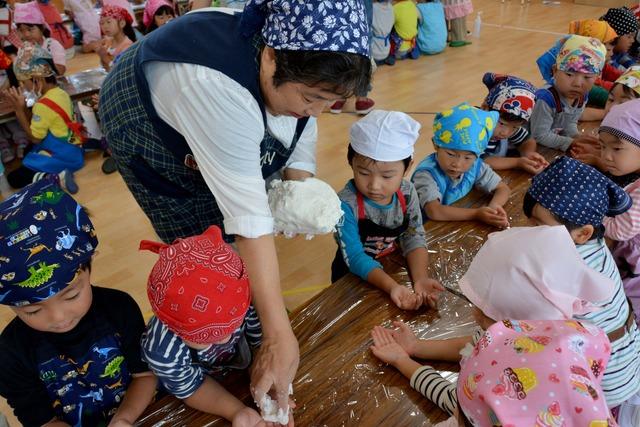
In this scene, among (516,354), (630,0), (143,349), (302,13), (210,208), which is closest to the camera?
(516,354)

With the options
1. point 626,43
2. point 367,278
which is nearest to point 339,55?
point 367,278

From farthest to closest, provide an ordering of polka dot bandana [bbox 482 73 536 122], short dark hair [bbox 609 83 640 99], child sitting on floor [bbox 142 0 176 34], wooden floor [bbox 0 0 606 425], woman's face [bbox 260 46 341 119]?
child sitting on floor [bbox 142 0 176 34], wooden floor [bbox 0 0 606 425], short dark hair [bbox 609 83 640 99], polka dot bandana [bbox 482 73 536 122], woman's face [bbox 260 46 341 119]

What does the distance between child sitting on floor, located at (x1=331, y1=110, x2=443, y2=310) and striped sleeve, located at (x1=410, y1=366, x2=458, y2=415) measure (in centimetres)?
23

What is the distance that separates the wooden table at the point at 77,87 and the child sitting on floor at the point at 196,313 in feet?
9.43

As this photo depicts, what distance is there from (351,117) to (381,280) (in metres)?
2.87

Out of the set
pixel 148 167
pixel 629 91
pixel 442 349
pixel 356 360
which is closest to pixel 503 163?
pixel 629 91

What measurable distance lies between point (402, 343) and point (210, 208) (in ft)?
2.02

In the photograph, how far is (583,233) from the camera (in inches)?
44.3

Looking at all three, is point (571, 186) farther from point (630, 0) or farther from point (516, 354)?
point (630, 0)

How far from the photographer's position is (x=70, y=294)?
88 centimetres

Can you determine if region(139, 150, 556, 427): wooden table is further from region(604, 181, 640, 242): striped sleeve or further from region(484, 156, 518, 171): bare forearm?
region(484, 156, 518, 171): bare forearm

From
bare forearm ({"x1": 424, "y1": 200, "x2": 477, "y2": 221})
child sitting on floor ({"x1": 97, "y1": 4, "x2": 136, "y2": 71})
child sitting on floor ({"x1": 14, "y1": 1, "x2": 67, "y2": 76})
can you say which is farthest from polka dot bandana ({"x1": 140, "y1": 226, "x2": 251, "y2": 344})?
child sitting on floor ({"x1": 14, "y1": 1, "x2": 67, "y2": 76})

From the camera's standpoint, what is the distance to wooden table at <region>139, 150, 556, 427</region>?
959mm

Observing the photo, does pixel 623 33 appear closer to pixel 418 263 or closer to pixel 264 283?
pixel 418 263
